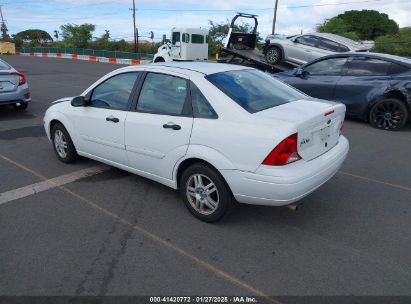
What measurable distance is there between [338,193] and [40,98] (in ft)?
32.8

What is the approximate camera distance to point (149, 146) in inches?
157

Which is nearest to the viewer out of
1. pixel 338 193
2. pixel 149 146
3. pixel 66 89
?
pixel 149 146

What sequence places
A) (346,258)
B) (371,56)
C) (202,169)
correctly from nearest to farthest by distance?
(346,258)
(202,169)
(371,56)

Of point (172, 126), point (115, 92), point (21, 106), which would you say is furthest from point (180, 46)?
point (172, 126)

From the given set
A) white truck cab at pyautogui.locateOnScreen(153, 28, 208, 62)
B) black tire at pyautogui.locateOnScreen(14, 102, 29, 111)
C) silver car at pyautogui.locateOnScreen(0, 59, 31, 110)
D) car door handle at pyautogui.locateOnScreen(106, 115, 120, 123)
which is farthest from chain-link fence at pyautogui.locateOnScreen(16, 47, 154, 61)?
car door handle at pyautogui.locateOnScreen(106, 115, 120, 123)

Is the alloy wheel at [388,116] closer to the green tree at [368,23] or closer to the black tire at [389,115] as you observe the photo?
the black tire at [389,115]

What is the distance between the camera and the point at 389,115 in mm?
7844

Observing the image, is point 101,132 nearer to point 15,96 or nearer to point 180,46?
point 15,96

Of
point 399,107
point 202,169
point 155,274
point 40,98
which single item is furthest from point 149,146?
point 40,98

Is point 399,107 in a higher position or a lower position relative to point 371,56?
lower

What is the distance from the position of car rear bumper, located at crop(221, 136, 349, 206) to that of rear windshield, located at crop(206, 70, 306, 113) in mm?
655

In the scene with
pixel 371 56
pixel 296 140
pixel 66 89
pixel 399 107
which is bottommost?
pixel 66 89

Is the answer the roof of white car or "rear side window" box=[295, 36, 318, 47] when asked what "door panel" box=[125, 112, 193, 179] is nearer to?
the roof of white car

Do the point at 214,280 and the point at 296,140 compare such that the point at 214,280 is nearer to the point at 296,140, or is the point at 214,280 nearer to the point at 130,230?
the point at 130,230
